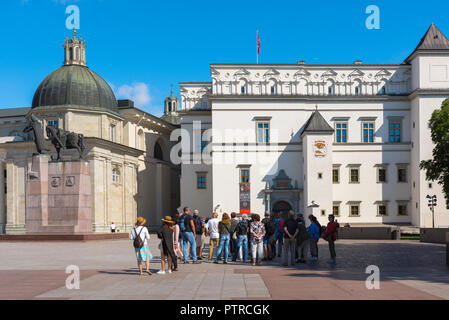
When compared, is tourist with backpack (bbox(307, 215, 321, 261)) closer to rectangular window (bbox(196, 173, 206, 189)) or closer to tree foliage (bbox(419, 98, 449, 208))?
tree foliage (bbox(419, 98, 449, 208))

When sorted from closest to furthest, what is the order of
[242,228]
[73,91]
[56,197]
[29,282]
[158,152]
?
[29,282]
[242,228]
[56,197]
[73,91]
[158,152]

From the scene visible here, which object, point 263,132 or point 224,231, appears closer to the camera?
point 224,231

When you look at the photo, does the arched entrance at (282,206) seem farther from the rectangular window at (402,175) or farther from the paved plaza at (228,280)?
the paved plaza at (228,280)

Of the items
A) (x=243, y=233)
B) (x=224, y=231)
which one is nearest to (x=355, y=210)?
(x=243, y=233)

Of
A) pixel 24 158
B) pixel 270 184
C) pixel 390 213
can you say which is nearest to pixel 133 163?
pixel 24 158

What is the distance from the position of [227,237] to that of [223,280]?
4793 millimetres

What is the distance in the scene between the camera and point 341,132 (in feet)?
173

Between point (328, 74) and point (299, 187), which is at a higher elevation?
point (328, 74)

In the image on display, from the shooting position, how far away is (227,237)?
18484mm

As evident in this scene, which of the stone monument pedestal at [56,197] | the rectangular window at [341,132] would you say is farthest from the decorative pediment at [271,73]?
the stone monument pedestal at [56,197]

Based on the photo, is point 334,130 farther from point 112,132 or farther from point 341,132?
point 112,132

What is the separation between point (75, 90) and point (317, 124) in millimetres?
25944

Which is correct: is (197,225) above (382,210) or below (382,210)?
above
